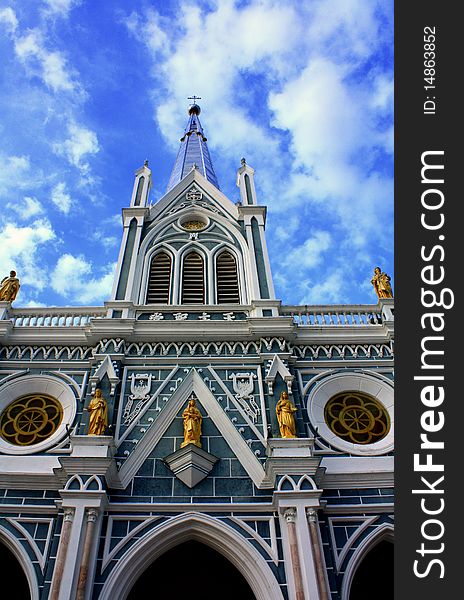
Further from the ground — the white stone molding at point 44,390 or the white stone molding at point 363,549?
the white stone molding at point 44,390

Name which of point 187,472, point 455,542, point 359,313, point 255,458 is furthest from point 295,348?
point 455,542

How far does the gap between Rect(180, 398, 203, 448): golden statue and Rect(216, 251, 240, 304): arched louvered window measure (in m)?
4.51

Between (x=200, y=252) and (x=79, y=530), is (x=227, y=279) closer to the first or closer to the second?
(x=200, y=252)

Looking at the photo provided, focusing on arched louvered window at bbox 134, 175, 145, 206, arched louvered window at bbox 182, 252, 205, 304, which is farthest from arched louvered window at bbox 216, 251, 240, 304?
arched louvered window at bbox 134, 175, 145, 206

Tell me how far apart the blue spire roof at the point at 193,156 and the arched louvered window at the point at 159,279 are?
5448mm

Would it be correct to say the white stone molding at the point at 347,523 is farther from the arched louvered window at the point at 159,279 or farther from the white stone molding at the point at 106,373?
the arched louvered window at the point at 159,279

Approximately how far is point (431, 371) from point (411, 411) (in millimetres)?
603

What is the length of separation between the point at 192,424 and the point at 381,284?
7085 millimetres

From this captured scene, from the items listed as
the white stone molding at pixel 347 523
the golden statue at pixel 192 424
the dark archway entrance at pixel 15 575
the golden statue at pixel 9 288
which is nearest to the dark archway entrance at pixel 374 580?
the white stone molding at pixel 347 523

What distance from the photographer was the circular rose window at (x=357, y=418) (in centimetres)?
1378

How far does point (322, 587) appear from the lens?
10.6 meters

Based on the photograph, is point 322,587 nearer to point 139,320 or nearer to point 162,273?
point 139,320

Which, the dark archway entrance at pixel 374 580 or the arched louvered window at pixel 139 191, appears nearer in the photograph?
the dark archway entrance at pixel 374 580

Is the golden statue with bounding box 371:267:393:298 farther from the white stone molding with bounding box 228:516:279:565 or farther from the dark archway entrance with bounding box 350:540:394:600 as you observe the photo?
the white stone molding with bounding box 228:516:279:565
